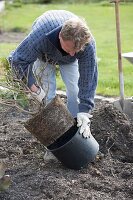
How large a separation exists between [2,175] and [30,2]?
15535 millimetres

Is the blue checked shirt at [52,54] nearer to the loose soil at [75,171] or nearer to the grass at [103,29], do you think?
the loose soil at [75,171]

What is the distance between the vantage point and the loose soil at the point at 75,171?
3.93 metres

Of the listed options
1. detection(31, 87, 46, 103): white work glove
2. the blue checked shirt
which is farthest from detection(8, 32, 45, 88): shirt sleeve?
detection(31, 87, 46, 103): white work glove

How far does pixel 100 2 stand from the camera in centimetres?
1792

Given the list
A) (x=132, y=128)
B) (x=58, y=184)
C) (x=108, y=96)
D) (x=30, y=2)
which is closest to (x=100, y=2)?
(x=30, y=2)

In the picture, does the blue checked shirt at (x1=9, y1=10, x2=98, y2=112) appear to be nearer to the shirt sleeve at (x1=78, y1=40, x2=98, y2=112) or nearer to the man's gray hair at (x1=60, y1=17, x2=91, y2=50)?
the shirt sleeve at (x1=78, y1=40, x2=98, y2=112)

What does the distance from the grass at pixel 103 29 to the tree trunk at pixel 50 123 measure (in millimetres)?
2432

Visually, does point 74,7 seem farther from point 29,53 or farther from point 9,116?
point 29,53

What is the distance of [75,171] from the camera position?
4336 millimetres

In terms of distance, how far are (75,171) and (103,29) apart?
871 cm

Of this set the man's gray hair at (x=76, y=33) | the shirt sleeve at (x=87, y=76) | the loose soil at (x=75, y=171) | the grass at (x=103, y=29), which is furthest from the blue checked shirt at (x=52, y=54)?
the grass at (x=103, y=29)

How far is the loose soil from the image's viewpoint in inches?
155

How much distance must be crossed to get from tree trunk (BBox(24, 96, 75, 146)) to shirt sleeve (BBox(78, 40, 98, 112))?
320mm

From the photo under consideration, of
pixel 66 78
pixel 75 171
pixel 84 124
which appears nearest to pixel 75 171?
pixel 75 171
